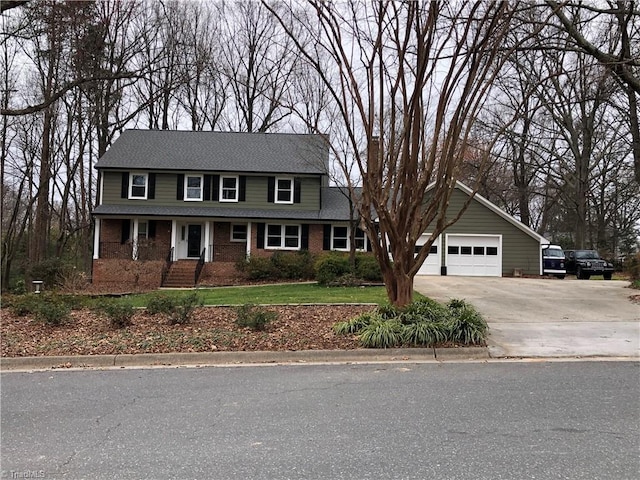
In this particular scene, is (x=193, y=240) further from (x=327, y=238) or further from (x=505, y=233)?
(x=505, y=233)

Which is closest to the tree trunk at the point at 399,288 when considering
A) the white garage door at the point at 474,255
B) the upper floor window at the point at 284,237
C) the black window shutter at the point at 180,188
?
the upper floor window at the point at 284,237

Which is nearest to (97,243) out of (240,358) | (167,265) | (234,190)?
(167,265)

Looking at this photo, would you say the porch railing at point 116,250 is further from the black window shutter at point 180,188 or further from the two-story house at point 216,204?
the black window shutter at point 180,188

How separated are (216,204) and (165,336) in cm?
1801

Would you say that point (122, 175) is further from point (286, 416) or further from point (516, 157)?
point (516, 157)

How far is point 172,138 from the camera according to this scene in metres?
28.8

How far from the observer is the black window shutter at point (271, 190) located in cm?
2677

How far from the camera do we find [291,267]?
2273cm

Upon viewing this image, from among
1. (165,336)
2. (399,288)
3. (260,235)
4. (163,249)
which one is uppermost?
(260,235)

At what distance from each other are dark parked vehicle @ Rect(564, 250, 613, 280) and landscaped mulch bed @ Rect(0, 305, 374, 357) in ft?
68.7

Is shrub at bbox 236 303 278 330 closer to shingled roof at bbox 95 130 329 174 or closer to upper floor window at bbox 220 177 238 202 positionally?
shingled roof at bbox 95 130 329 174

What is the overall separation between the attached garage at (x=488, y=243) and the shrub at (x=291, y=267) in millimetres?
7966

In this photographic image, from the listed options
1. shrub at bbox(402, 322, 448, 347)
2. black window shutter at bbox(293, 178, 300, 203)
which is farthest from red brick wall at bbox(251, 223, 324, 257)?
shrub at bbox(402, 322, 448, 347)

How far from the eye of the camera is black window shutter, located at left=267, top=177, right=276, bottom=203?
26766 mm
